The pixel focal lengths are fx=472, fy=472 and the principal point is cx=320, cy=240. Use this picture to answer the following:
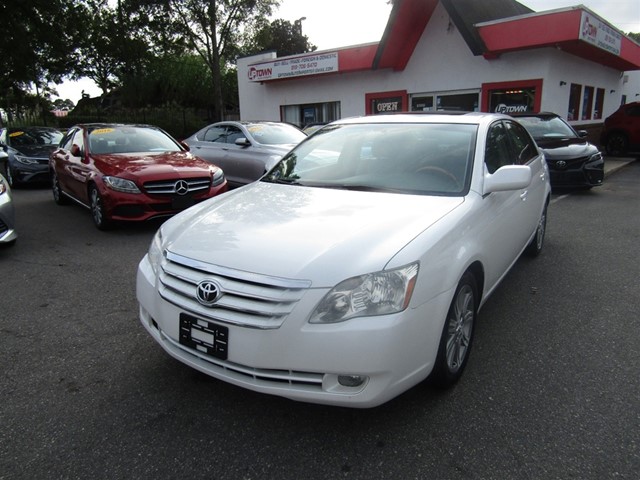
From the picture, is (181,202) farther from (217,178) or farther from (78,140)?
(78,140)

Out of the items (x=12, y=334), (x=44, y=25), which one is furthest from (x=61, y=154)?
(x=44, y=25)

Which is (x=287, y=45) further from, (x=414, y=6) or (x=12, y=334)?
(x=12, y=334)

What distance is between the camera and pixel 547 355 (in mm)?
Answer: 3133

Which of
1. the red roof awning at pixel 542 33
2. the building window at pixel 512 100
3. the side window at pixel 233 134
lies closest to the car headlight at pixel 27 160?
the side window at pixel 233 134

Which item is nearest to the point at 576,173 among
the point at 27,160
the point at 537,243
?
the point at 537,243

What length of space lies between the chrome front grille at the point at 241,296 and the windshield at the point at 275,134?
7.05m

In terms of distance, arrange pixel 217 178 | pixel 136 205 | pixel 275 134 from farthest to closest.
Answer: pixel 275 134 < pixel 217 178 < pixel 136 205

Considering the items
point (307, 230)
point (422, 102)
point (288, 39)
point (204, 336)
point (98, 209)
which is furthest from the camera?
point (288, 39)

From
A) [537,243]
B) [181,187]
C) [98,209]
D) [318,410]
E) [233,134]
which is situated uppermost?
[233,134]

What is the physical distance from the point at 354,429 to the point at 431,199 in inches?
55.7

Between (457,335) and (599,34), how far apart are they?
13355 mm

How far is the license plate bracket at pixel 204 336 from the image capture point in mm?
2240

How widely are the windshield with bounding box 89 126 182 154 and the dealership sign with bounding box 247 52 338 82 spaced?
10147 millimetres

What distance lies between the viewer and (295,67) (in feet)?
58.3
